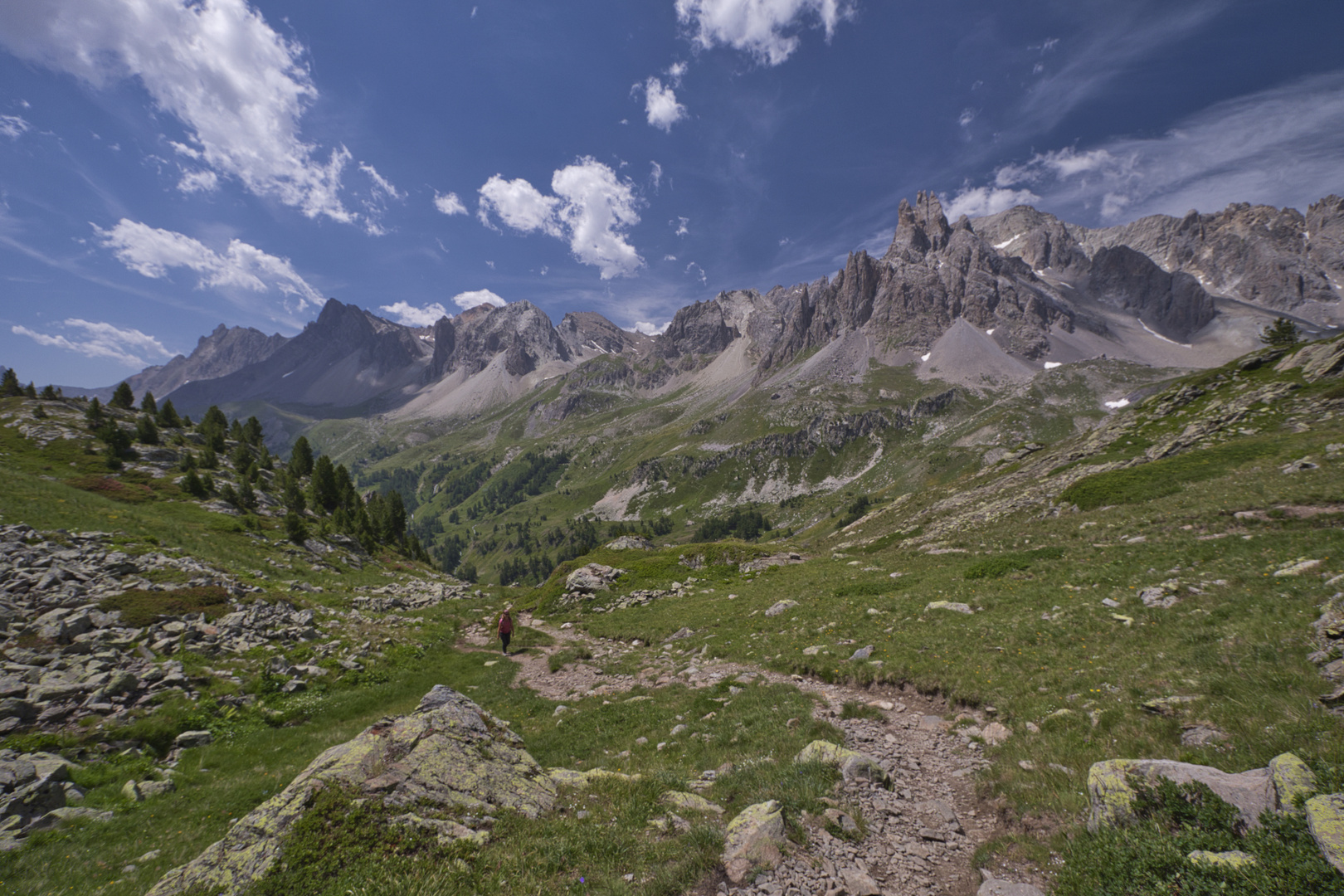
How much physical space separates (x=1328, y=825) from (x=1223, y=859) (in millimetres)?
1088

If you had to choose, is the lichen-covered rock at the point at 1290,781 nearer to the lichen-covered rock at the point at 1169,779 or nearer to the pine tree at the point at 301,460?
the lichen-covered rock at the point at 1169,779

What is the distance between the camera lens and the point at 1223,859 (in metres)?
5.66

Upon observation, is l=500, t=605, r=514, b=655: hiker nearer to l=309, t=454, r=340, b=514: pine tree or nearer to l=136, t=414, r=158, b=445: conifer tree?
l=309, t=454, r=340, b=514: pine tree

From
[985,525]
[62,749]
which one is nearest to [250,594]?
[62,749]

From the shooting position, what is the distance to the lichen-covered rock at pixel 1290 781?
5.97 meters

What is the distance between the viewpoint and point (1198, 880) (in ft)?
18.1

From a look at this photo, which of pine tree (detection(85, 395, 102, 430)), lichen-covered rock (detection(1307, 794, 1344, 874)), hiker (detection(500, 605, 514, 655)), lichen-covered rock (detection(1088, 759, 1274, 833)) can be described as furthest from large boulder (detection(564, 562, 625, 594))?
pine tree (detection(85, 395, 102, 430))

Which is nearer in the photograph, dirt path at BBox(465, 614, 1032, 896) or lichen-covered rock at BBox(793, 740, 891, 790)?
dirt path at BBox(465, 614, 1032, 896)

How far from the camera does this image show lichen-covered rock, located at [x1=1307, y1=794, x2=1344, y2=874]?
4996mm

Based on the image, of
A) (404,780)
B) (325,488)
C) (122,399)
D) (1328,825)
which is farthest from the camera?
(122,399)

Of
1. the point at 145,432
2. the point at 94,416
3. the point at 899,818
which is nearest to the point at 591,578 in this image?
the point at 899,818

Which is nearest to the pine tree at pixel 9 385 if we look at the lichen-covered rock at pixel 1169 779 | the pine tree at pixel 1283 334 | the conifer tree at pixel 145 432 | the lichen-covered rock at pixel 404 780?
the conifer tree at pixel 145 432

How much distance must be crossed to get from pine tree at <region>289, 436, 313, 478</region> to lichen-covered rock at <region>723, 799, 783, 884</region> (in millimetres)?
97213

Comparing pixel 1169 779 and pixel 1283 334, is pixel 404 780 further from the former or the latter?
pixel 1283 334
